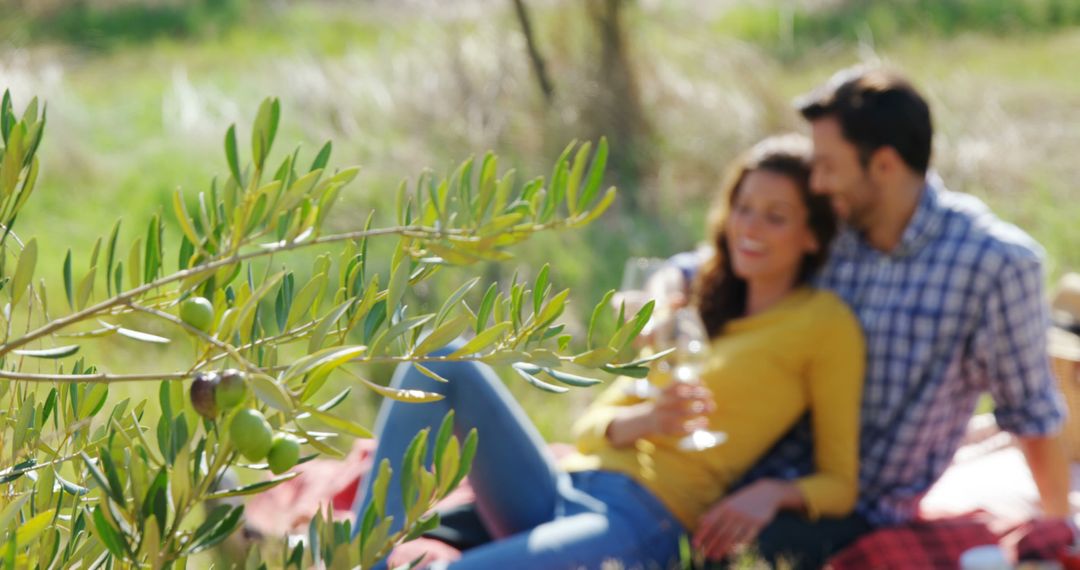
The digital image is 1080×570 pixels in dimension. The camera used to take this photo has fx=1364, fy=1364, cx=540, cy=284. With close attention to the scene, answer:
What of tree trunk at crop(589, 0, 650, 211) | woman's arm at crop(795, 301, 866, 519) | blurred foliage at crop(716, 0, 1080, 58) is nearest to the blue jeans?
woman's arm at crop(795, 301, 866, 519)

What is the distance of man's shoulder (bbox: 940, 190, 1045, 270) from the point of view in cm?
284

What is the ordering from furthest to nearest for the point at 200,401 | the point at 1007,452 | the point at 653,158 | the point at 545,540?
the point at 653,158 < the point at 1007,452 < the point at 545,540 < the point at 200,401

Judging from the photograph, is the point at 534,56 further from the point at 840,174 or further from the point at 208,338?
the point at 208,338

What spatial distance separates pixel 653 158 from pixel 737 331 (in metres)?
3.09

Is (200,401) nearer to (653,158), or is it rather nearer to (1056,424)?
(1056,424)

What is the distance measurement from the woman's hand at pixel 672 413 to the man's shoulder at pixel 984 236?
0.63m

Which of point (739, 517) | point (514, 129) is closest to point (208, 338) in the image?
point (739, 517)

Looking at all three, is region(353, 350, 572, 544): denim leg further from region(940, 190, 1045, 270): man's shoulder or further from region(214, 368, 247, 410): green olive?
region(214, 368, 247, 410): green olive

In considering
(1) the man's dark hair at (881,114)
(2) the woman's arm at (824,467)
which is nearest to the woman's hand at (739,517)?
(2) the woman's arm at (824,467)

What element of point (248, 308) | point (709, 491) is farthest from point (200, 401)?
point (709, 491)

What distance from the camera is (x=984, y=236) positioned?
2896 mm

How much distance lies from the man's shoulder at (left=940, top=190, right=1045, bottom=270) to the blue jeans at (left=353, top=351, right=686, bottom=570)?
2.84ft

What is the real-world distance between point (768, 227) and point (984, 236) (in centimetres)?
47

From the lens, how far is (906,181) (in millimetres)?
3012
